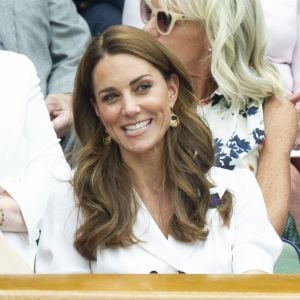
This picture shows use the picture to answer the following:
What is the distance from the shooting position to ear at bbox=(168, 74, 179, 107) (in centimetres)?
239

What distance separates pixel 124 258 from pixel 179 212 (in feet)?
0.63

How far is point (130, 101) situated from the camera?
2.25 m

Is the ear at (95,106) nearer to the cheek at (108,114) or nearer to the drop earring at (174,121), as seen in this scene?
the cheek at (108,114)

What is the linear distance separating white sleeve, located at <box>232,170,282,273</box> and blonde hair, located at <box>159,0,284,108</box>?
58 centimetres

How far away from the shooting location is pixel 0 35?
10.9 ft

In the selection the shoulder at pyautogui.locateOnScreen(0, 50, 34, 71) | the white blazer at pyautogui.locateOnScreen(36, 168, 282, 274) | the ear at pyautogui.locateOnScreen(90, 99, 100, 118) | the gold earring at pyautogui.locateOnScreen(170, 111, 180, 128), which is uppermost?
the ear at pyautogui.locateOnScreen(90, 99, 100, 118)

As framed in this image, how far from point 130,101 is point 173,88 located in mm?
194

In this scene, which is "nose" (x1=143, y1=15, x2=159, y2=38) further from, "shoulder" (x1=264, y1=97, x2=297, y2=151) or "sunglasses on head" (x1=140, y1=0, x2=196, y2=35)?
"shoulder" (x1=264, y1=97, x2=297, y2=151)

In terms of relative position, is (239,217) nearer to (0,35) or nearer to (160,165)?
(160,165)

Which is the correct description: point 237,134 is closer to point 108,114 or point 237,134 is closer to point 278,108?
point 278,108

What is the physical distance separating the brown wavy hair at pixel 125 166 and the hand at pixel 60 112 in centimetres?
65

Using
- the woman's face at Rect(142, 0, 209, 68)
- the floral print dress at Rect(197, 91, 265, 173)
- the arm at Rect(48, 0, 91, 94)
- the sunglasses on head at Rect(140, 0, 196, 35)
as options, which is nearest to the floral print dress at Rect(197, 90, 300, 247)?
the floral print dress at Rect(197, 91, 265, 173)

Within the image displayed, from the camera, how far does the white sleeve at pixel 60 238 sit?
219 cm

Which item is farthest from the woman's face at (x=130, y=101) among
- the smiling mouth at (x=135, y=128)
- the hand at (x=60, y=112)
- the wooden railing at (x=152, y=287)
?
the wooden railing at (x=152, y=287)
